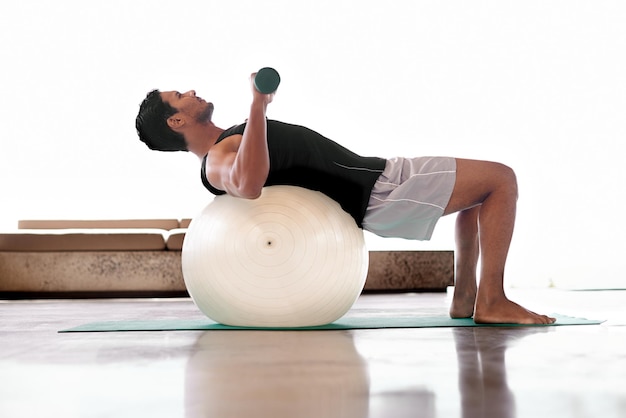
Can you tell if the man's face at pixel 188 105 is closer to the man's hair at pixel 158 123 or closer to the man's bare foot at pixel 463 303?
the man's hair at pixel 158 123

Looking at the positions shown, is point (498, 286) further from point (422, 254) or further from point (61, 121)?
point (61, 121)

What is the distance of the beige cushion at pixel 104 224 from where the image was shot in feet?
16.9

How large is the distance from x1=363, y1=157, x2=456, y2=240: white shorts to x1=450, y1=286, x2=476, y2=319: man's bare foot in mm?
304

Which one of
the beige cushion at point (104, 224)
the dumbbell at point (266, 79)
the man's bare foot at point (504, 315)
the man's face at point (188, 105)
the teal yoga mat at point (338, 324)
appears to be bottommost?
the beige cushion at point (104, 224)

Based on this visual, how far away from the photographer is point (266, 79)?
1925mm

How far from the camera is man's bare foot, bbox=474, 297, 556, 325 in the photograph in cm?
224

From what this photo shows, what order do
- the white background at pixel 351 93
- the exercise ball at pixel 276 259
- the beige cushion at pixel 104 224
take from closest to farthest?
the exercise ball at pixel 276 259
the beige cushion at pixel 104 224
the white background at pixel 351 93

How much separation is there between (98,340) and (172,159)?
3858 millimetres

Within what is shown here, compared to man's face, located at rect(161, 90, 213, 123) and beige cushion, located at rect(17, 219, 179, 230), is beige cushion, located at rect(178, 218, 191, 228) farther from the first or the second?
man's face, located at rect(161, 90, 213, 123)

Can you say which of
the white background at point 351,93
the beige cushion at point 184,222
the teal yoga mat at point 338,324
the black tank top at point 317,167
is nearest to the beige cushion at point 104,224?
the beige cushion at point 184,222

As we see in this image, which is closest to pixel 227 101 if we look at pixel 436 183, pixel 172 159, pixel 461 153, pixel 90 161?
pixel 172 159

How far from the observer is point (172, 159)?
573 cm

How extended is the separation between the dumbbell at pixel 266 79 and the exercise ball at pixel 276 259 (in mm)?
382

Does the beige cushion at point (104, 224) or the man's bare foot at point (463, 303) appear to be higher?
the man's bare foot at point (463, 303)
